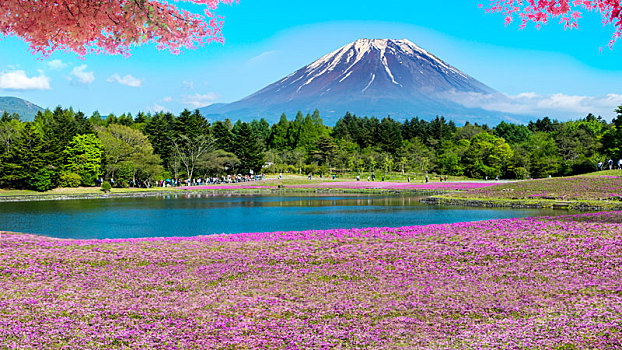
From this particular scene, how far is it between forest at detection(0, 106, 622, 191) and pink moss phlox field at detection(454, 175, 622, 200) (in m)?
27.8

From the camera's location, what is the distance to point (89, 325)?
21.8ft

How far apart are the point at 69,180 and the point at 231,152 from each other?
91.8 ft

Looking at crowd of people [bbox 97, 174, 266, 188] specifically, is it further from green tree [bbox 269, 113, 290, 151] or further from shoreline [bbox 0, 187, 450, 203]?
green tree [bbox 269, 113, 290, 151]

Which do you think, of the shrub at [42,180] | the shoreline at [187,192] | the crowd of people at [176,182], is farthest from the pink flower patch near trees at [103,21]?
the crowd of people at [176,182]

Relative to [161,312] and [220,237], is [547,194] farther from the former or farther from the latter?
[161,312]

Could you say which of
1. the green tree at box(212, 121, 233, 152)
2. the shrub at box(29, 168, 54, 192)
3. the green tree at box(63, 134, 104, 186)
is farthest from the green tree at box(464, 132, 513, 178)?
the shrub at box(29, 168, 54, 192)

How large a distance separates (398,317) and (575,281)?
4.33 meters

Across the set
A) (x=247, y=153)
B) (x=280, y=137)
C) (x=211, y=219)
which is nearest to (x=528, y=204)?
(x=211, y=219)

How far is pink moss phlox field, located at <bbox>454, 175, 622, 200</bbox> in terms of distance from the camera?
106 feet

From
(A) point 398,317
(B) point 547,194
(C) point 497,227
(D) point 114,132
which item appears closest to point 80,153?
(D) point 114,132

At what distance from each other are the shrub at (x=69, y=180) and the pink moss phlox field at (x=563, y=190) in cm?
4370

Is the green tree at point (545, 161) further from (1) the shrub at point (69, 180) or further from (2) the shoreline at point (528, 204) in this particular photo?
(1) the shrub at point (69, 180)

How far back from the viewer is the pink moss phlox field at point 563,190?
106ft

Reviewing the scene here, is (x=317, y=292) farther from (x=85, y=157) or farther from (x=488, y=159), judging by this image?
(x=488, y=159)
